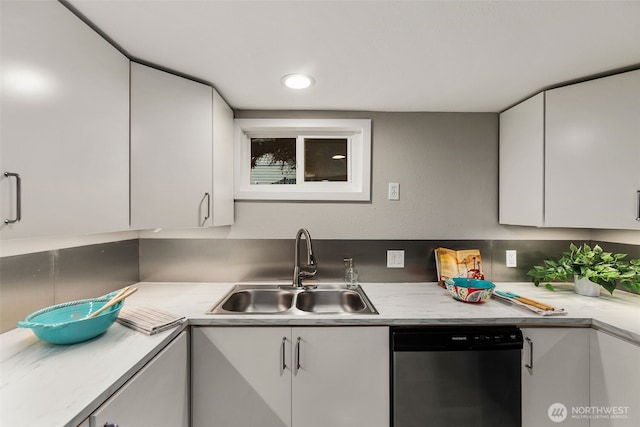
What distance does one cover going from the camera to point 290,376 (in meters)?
1.34

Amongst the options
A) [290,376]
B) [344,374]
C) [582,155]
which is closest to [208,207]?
[290,376]

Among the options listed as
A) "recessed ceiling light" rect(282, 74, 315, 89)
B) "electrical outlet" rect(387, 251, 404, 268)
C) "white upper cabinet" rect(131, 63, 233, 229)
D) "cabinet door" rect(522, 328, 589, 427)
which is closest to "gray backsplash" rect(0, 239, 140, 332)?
"white upper cabinet" rect(131, 63, 233, 229)

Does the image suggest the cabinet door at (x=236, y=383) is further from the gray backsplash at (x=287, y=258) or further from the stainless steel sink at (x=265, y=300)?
the gray backsplash at (x=287, y=258)

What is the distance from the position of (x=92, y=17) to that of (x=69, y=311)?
117cm

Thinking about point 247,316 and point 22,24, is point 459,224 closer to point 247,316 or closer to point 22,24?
point 247,316

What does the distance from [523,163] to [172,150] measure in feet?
6.81

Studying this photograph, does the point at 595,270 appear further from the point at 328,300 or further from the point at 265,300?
the point at 265,300

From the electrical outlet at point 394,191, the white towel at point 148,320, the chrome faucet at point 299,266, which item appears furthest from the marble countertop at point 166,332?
the electrical outlet at point 394,191

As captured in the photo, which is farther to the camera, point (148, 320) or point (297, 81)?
point (297, 81)

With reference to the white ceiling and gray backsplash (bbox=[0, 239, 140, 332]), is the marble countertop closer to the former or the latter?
gray backsplash (bbox=[0, 239, 140, 332])

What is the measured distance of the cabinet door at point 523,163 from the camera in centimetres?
165

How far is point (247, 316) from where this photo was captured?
1.35m

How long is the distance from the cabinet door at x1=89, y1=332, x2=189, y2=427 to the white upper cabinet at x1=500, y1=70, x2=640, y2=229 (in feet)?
6.70

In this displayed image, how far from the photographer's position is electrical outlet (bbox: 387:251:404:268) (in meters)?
1.99
